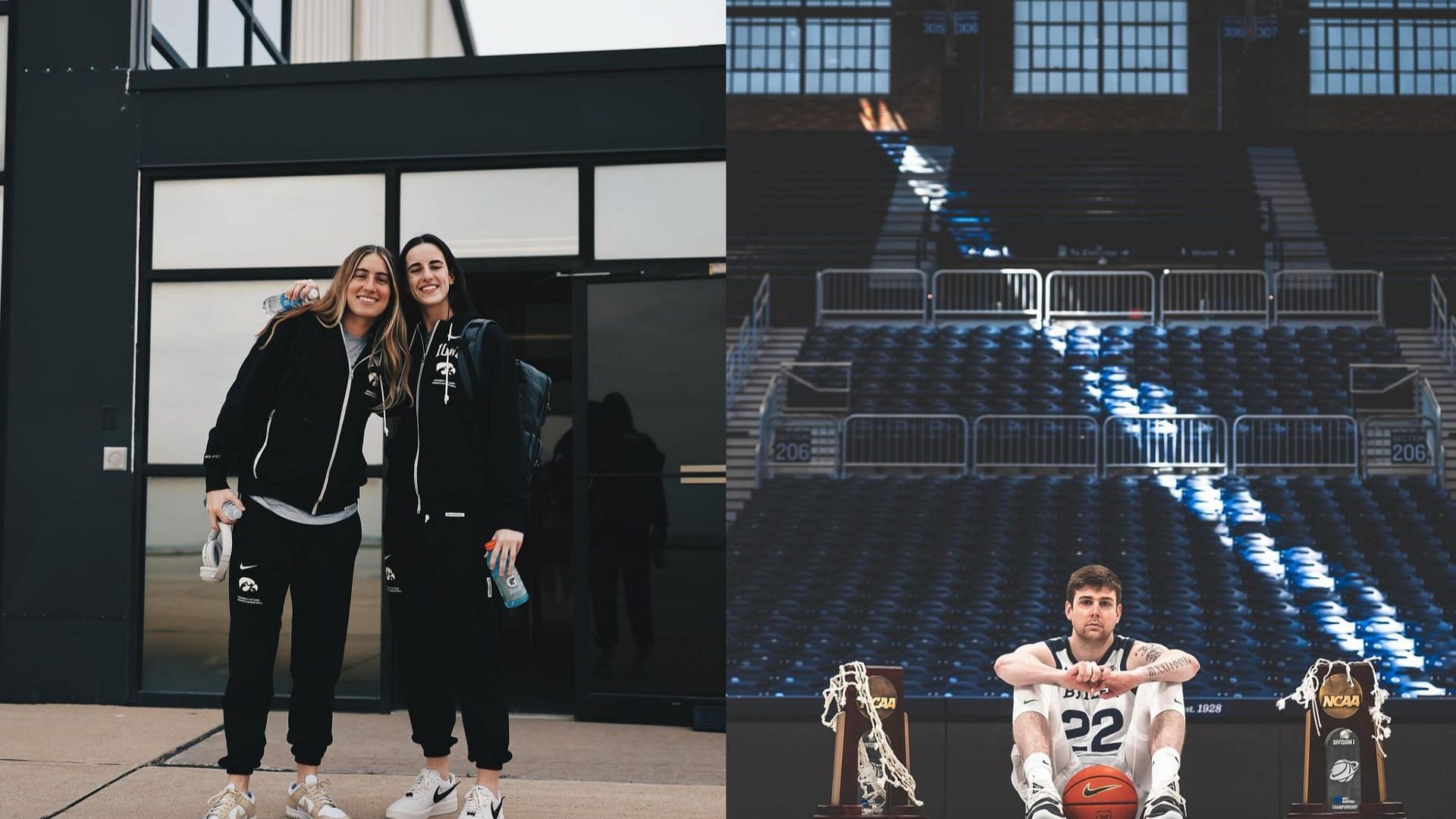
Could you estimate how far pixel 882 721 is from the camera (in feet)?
10.5

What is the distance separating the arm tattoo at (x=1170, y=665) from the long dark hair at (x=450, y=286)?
2.26 m

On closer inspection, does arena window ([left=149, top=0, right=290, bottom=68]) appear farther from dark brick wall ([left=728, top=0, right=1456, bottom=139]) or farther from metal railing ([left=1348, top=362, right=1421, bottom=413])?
metal railing ([left=1348, top=362, right=1421, bottom=413])

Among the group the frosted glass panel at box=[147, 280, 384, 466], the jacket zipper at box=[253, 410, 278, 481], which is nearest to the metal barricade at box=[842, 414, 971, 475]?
A: the jacket zipper at box=[253, 410, 278, 481]

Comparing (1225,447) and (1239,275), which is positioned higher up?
(1239,275)

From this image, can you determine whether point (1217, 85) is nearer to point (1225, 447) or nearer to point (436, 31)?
point (1225, 447)

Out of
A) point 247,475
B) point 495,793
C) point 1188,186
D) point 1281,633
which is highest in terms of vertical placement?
point 1188,186

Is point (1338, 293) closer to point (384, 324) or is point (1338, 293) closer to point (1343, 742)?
point (1343, 742)

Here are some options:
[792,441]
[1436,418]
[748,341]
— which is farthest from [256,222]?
[1436,418]

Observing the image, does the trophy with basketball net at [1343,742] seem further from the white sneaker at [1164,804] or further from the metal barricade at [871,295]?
the metal barricade at [871,295]

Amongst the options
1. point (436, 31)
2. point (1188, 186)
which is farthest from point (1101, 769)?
point (436, 31)

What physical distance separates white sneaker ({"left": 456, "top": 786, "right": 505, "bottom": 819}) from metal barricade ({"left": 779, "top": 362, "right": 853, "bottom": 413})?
1532 millimetres

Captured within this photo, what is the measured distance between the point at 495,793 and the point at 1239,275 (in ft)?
8.50

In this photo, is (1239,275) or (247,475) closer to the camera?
(1239,275)

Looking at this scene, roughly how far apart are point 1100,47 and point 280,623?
2.86 m
